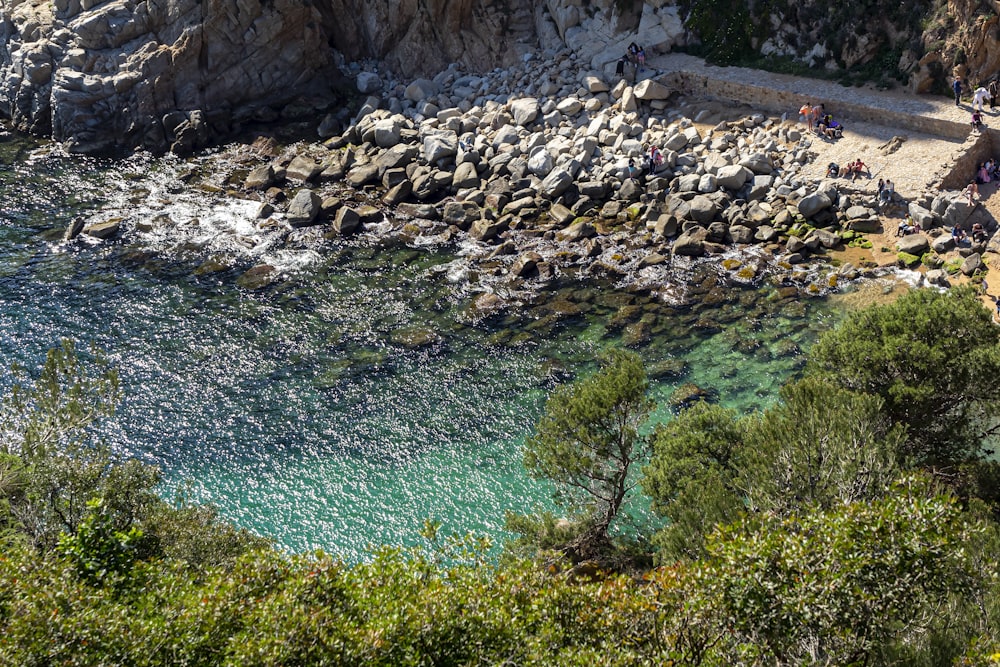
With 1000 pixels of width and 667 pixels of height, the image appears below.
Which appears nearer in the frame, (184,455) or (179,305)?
(184,455)

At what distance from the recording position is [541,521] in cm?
2891

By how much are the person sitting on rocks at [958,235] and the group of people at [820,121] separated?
10399 mm

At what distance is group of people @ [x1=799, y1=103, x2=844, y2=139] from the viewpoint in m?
51.0

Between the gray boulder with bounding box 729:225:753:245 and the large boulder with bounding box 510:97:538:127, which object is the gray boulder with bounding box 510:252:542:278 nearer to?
the gray boulder with bounding box 729:225:753:245

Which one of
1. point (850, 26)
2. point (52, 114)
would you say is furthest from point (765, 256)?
point (52, 114)

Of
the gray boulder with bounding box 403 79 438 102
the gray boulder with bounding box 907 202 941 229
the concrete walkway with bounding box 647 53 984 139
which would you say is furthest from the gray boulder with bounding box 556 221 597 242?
the gray boulder with bounding box 403 79 438 102

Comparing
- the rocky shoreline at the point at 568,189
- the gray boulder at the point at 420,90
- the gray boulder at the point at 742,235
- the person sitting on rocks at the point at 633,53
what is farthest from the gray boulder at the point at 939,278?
the gray boulder at the point at 420,90

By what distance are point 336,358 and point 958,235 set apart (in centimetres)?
3357

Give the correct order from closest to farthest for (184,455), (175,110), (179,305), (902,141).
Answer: (184,455)
(179,305)
(902,141)
(175,110)

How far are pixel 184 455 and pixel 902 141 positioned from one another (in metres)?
44.0

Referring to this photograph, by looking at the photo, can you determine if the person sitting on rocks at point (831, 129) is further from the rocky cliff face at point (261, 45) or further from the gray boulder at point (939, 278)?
the gray boulder at point (939, 278)

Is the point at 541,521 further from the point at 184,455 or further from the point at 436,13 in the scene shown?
the point at 436,13

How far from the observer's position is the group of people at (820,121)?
51.0 m

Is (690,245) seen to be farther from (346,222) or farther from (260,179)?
(260,179)
